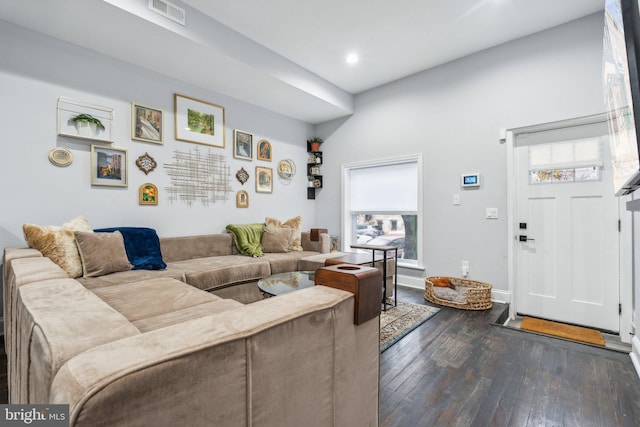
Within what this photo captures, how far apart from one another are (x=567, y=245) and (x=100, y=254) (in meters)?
4.22

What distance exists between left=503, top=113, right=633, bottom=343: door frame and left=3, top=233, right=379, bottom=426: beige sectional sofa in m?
2.78

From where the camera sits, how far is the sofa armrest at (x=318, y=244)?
406cm

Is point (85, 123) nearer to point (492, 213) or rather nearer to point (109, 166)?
point (109, 166)

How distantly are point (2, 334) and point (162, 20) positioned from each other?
2953mm

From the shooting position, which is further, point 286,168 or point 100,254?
point 286,168

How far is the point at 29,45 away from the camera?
258 cm

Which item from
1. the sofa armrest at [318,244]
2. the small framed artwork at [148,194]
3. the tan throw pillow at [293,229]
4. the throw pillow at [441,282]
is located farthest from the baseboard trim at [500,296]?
the small framed artwork at [148,194]

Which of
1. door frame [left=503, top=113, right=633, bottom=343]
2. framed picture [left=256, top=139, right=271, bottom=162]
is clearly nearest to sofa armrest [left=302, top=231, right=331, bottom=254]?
framed picture [left=256, top=139, right=271, bottom=162]

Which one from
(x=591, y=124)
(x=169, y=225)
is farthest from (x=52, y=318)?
(x=591, y=124)

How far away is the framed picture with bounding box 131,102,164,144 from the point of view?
10.4 feet

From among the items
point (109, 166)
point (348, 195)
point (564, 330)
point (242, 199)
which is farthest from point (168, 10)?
point (564, 330)

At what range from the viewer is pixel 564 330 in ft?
8.80

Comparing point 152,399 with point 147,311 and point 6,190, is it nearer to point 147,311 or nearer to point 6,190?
point 147,311

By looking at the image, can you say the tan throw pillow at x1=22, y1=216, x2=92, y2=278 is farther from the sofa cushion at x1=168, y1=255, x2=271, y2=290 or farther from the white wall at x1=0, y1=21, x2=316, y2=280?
the sofa cushion at x1=168, y1=255, x2=271, y2=290
